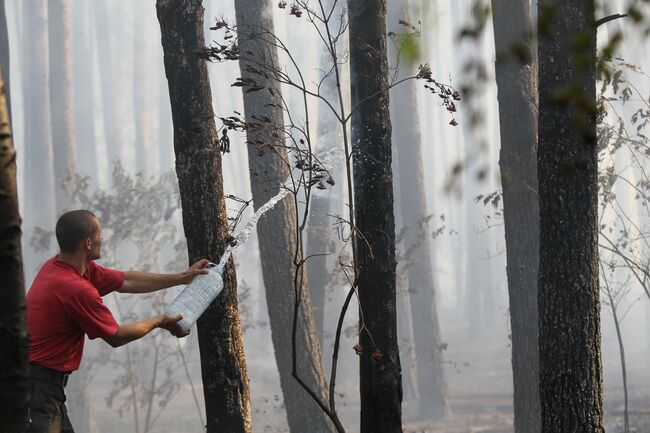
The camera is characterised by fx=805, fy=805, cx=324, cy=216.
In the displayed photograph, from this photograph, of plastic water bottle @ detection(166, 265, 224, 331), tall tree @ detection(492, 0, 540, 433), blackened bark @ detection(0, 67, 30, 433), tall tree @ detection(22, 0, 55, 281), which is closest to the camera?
blackened bark @ detection(0, 67, 30, 433)

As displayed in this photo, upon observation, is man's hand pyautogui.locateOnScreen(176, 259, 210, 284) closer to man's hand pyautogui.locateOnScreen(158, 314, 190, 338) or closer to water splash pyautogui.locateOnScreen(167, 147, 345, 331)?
water splash pyautogui.locateOnScreen(167, 147, 345, 331)

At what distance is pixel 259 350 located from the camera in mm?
36281

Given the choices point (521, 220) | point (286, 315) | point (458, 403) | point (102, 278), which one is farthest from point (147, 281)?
point (458, 403)

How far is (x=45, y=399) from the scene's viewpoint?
4.68m

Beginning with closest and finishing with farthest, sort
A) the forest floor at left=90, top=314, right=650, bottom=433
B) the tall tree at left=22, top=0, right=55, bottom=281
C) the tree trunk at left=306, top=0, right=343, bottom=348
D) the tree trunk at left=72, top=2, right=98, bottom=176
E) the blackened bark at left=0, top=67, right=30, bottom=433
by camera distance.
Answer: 1. the blackened bark at left=0, top=67, right=30, bottom=433
2. the tree trunk at left=306, top=0, right=343, bottom=348
3. the forest floor at left=90, top=314, right=650, bottom=433
4. the tall tree at left=22, top=0, right=55, bottom=281
5. the tree trunk at left=72, top=2, right=98, bottom=176

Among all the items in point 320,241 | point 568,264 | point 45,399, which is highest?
point 320,241

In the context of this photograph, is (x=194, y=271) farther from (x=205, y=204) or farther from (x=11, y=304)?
(x=11, y=304)

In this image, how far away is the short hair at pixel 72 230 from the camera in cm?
470

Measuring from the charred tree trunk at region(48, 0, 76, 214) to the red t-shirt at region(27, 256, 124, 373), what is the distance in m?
18.4

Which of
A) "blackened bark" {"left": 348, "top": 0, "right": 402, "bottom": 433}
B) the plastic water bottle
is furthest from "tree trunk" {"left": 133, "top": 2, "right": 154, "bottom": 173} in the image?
the plastic water bottle

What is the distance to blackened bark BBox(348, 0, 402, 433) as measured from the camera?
5.38 metres

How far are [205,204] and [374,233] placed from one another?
3.87ft

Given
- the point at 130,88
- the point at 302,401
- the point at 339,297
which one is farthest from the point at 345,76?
the point at 130,88

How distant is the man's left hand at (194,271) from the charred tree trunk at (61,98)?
710 inches
